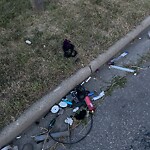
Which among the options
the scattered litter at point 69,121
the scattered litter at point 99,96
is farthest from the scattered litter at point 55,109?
the scattered litter at point 99,96

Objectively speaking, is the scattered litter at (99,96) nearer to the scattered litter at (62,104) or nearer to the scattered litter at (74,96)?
the scattered litter at (74,96)

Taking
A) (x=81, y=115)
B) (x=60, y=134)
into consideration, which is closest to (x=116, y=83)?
(x=81, y=115)

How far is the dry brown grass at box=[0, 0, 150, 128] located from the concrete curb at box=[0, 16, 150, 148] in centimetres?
8

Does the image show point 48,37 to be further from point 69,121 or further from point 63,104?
point 69,121

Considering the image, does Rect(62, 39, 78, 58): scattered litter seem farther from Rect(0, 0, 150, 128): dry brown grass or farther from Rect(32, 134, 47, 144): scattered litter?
Rect(32, 134, 47, 144): scattered litter

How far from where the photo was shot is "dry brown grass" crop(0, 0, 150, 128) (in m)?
3.64

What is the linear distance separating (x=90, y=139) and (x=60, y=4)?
2.82m

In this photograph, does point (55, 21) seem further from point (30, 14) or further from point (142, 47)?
point (142, 47)

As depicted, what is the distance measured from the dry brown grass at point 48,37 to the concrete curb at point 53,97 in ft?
0.26

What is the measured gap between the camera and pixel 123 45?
175 inches

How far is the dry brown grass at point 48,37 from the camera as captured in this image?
143 inches

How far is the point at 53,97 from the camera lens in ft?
11.7

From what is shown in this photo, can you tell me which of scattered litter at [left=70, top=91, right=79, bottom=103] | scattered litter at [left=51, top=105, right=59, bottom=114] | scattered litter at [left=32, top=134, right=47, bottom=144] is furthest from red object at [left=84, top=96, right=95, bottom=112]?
scattered litter at [left=32, top=134, right=47, bottom=144]

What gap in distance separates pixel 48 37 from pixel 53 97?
1226mm
